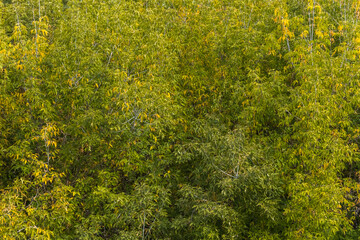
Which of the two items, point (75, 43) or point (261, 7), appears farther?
point (261, 7)

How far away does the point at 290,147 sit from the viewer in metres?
6.79

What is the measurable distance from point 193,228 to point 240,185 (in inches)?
44.5

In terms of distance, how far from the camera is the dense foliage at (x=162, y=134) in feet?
19.2

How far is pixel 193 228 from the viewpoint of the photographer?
621 centimetres

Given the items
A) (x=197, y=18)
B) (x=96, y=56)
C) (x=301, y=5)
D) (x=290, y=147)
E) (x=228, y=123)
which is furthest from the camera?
(x=197, y=18)

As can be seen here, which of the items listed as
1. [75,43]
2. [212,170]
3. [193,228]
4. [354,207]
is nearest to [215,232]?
[193,228]

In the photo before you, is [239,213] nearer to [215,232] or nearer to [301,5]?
[215,232]

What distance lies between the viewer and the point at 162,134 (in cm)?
650

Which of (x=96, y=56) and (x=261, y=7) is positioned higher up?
(x=261, y=7)

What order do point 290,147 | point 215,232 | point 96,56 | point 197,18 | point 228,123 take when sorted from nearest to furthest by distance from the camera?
point 215,232 < point 96,56 < point 290,147 < point 228,123 < point 197,18

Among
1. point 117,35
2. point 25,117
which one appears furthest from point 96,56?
point 25,117

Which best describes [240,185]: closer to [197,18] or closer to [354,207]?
[354,207]

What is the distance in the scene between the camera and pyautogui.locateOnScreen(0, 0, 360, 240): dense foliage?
19.2ft

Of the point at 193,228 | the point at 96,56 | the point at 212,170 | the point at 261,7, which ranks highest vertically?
the point at 261,7
